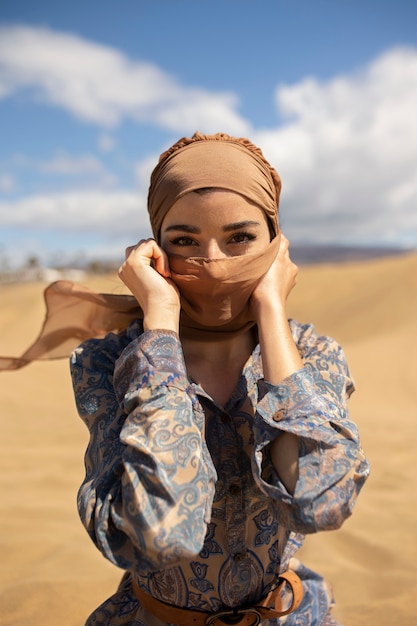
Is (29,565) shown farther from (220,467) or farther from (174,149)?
(174,149)

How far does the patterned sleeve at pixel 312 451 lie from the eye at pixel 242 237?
0.48 metres

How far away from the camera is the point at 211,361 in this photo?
7.37 feet

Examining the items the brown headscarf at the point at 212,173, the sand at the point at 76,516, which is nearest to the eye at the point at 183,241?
the brown headscarf at the point at 212,173

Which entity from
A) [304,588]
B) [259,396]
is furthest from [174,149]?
[304,588]

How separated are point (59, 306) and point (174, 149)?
100cm

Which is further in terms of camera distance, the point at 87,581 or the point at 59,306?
the point at 87,581

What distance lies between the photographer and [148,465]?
178cm

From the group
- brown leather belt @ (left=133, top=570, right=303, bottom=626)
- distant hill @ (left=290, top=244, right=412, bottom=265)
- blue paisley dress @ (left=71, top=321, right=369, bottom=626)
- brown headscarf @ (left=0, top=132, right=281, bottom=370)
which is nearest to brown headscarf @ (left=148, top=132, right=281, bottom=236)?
brown headscarf @ (left=0, top=132, right=281, bottom=370)

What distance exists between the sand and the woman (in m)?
0.79

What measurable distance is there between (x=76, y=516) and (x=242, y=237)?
3.54 metres

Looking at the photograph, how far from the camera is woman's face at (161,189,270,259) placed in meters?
2.10

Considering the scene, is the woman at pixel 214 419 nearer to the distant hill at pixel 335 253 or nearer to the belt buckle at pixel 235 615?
the belt buckle at pixel 235 615

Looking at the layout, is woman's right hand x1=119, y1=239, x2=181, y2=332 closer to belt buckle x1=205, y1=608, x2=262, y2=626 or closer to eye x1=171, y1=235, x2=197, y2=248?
eye x1=171, y1=235, x2=197, y2=248

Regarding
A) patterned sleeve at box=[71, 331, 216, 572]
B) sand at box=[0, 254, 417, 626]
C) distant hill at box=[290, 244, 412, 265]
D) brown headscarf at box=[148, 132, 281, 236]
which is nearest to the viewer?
patterned sleeve at box=[71, 331, 216, 572]
